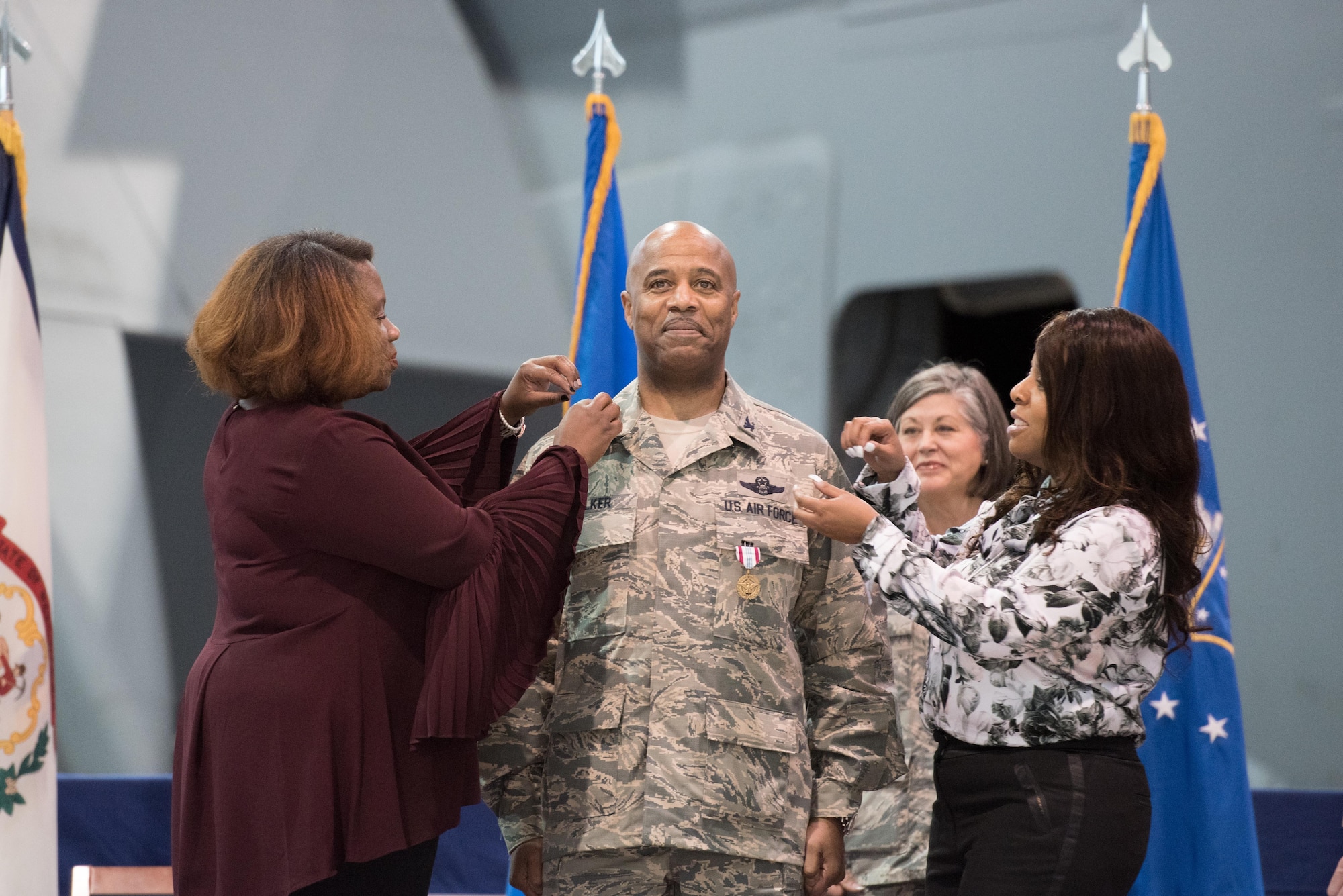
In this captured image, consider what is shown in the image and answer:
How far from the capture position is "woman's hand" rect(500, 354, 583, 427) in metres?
1.88

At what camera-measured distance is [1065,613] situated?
4.83 ft

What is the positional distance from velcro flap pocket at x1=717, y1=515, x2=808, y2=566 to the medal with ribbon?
2 centimetres

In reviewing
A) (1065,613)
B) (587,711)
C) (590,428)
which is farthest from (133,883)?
(1065,613)

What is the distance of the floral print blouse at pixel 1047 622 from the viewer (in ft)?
4.85

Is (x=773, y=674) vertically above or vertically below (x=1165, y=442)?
below

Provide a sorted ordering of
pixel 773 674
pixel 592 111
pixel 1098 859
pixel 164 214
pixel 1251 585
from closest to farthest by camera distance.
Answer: pixel 1098 859 < pixel 773 674 < pixel 592 111 < pixel 1251 585 < pixel 164 214

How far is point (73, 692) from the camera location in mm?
4910

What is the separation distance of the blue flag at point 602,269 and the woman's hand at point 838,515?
1352 millimetres

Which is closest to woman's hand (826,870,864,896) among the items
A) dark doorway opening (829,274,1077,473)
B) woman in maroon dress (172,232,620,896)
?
woman in maroon dress (172,232,620,896)

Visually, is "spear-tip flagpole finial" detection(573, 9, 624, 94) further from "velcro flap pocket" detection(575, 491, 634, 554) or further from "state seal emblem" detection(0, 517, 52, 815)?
"state seal emblem" detection(0, 517, 52, 815)

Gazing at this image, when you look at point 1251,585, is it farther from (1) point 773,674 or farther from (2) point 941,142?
(1) point 773,674

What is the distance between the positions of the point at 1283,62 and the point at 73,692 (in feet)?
18.1

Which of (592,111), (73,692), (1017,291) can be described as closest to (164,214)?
(73,692)

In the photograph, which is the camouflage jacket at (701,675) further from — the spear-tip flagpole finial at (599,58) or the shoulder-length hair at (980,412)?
the spear-tip flagpole finial at (599,58)
